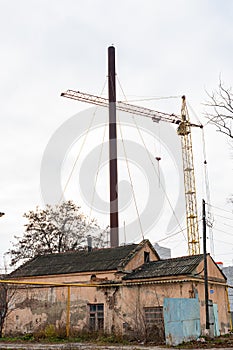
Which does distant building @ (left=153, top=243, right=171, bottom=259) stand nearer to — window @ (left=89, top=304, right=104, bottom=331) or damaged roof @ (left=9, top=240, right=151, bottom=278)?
damaged roof @ (left=9, top=240, right=151, bottom=278)

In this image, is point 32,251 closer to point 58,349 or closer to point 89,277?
point 89,277

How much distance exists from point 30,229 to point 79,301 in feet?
67.4

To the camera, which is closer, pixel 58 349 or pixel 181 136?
pixel 58 349

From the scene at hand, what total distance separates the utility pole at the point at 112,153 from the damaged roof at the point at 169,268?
44.7 feet

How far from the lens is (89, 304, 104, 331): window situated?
2341 centimetres

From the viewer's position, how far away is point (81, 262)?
90.8ft

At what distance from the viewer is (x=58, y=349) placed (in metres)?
15.9

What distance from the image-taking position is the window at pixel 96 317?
23.4 metres

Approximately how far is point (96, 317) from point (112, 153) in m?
21.4

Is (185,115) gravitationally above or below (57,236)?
above

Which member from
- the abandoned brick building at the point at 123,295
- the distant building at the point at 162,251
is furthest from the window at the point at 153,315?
the distant building at the point at 162,251

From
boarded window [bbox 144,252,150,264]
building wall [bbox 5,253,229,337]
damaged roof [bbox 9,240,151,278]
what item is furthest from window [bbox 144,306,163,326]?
boarded window [bbox 144,252,150,264]

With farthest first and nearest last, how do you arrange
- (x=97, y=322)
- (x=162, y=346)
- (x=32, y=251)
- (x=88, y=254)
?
1. (x=32, y=251)
2. (x=88, y=254)
3. (x=97, y=322)
4. (x=162, y=346)

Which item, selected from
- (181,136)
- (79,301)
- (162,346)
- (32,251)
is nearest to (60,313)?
(79,301)
